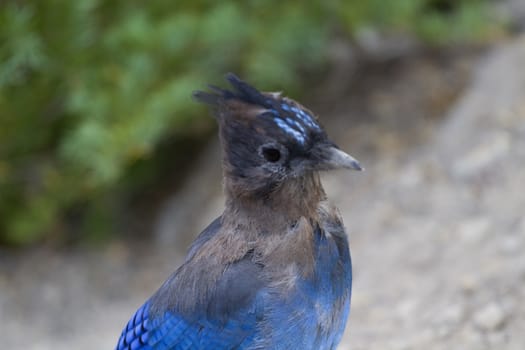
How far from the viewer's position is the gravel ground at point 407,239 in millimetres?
2584

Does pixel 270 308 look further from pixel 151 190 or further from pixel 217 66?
pixel 151 190

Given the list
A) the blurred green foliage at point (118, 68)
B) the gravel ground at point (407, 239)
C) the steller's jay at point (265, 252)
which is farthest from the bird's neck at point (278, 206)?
the blurred green foliage at point (118, 68)

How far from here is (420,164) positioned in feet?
11.3

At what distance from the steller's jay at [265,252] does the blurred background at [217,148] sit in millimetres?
617

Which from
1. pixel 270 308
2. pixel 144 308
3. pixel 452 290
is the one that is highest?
pixel 452 290

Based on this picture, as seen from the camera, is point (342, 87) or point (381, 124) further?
point (342, 87)

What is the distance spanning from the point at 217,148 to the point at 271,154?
206 cm

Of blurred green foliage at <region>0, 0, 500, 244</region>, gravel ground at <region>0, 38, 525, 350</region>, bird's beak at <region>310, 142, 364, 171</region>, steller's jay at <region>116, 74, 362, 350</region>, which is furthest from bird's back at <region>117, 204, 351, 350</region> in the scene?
blurred green foliage at <region>0, 0, 500, 244</region>

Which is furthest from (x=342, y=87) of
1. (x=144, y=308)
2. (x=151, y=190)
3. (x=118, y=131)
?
(x=144, y=308)

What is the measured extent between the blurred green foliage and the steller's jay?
3.68ft

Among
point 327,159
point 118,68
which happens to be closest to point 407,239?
point 118,68

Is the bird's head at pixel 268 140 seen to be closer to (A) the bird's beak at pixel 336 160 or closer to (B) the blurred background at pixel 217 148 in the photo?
(A) the bird's beak at pixel 336 160

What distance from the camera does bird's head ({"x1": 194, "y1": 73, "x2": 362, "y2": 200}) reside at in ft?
6.18

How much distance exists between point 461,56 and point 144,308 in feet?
7.51
